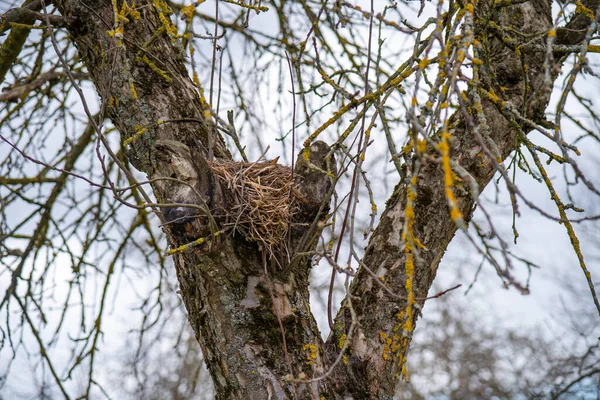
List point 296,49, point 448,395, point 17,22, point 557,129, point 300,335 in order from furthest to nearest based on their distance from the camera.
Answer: point 448,395
point 296,49
point 17,22
point 300,335
point 557,129

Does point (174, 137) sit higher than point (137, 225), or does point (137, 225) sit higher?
point (137, 225)

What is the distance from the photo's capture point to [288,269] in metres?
2.02

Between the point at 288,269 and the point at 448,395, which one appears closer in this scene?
the point at 288,269

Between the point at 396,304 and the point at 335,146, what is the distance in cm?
62

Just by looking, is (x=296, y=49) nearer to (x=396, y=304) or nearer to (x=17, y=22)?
(x=17, y=22)

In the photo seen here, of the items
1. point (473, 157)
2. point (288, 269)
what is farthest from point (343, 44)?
point (288, 269)

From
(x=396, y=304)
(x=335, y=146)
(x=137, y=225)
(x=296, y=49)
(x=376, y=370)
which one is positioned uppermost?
(x=296, y=49)

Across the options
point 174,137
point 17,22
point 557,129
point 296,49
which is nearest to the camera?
point 557,129

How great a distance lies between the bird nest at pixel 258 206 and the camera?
1942 millimetres

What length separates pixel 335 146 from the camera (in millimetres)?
1977

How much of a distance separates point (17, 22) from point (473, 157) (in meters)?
2.09

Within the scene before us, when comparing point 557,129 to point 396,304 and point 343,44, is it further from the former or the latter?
point 343,44

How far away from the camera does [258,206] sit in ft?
6.43

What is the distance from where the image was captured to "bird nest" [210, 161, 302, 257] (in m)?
1.94
